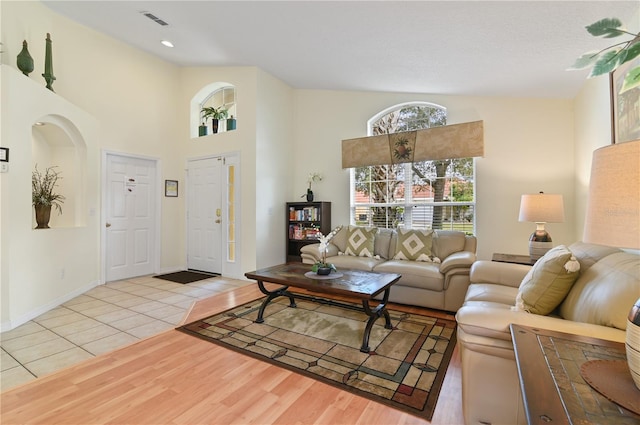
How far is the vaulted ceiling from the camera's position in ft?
7.43

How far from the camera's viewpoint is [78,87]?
13.6ft

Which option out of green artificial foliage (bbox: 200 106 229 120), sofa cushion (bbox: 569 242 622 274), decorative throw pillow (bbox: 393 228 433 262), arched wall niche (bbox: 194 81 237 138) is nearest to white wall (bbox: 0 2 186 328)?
arched wall niche (bbox: 194 81 237 138)

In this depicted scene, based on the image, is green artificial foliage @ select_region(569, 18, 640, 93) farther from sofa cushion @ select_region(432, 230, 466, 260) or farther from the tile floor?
the tile floor

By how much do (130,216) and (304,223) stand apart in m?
2.88

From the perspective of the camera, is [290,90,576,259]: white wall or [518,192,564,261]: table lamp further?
[290,90,576,259]: white wall

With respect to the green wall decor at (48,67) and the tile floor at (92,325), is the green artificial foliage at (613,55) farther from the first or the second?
the green wall decor at (48,67)

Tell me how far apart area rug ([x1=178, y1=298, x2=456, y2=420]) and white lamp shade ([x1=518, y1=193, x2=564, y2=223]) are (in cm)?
140

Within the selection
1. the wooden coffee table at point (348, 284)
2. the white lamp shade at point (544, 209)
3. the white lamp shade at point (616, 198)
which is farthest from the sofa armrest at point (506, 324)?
the white lamp shade at point (544, 209)

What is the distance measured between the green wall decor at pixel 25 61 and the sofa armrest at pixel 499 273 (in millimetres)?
5248

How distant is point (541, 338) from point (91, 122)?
17.7ft

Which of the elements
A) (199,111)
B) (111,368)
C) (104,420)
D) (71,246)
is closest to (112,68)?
(199,111)

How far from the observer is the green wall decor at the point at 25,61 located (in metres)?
3.27

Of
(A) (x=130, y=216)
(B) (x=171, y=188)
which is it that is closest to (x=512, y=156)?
(B) (x=171, y=188)

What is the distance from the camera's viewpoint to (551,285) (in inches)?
66.4
